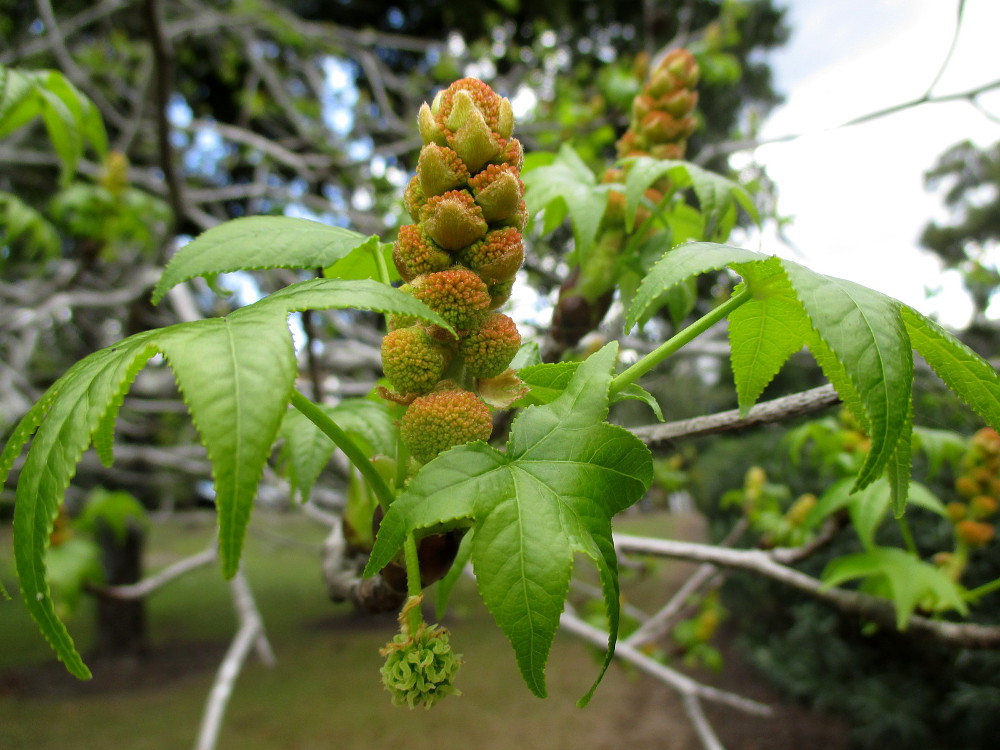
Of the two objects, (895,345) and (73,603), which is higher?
(895,345)

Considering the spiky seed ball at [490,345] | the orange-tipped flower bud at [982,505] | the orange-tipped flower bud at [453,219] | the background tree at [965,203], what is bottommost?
the orange-tipped flower bud at [982,505]

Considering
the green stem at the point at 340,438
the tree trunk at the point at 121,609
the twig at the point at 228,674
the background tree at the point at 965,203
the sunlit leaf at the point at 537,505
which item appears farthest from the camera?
the background tree at the point at 965,203

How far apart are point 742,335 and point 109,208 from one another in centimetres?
419

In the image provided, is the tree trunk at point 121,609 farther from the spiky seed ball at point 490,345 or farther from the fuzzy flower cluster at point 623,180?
the spiky seed ball at point 490,345

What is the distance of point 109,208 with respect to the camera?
3852mm

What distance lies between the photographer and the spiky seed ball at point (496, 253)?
0.82m

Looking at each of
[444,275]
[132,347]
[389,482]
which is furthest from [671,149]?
[132,347]

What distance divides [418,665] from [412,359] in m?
0.37

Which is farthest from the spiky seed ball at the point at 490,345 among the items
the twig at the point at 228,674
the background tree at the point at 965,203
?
the background tree at the point at 965,203

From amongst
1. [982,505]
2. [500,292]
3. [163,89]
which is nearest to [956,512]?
[982,505]

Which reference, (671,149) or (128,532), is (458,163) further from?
(128,532)

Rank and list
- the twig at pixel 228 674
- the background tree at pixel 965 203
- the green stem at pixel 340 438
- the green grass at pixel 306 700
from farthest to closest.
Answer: the background tree at pixel 965 203
the green grass at pixel 306 700
the twig at pixel 228 674
the green stem at pixel 340 438

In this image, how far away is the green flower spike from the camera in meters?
0.71

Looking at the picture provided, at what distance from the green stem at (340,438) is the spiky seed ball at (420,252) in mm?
232
